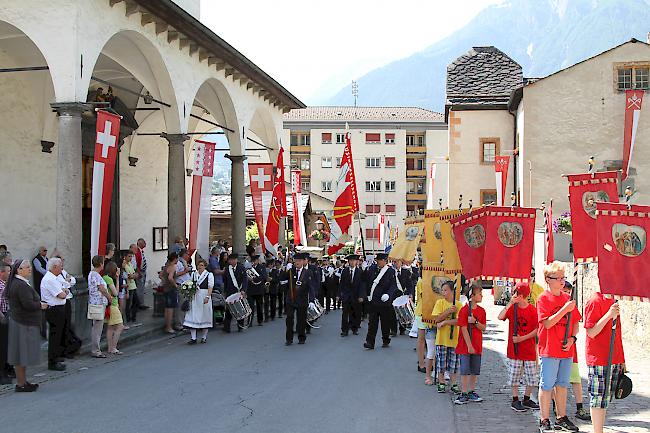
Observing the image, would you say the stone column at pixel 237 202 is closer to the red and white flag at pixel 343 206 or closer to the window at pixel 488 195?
the red and white flag at pixel 343 206

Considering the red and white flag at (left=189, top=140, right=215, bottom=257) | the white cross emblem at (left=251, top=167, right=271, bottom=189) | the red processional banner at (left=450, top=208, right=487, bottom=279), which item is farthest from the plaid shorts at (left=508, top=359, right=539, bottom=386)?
the white cross emblem at (left=251, top=167, right=271, bottom=189)

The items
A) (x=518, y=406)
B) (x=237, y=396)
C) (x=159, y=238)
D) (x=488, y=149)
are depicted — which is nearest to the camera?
(x=518, y=406)

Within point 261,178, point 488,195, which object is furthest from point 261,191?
point 488,195

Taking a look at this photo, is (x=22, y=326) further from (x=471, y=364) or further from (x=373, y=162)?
(x=373, y=162)

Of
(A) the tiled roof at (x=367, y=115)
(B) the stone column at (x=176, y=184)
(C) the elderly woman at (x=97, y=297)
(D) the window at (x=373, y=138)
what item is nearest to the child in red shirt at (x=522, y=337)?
(C) the elderly woman at (x=97, y=297)

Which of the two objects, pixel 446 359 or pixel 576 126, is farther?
pixel 576 126

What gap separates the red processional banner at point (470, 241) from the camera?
959cm

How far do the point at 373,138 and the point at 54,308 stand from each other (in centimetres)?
6230

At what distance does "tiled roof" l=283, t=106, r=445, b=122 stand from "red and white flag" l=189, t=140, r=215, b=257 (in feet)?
172

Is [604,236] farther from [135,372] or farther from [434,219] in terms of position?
[135,372]

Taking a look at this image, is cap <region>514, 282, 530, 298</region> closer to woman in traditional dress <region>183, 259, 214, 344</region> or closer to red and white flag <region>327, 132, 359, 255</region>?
woman in traditional dress <region>183, 259, 214, 344</region>

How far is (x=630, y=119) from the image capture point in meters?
29.3

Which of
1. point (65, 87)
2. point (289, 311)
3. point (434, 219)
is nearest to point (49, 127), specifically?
point (65, 87)

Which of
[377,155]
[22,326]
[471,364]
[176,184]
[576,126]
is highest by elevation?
[377,155]
